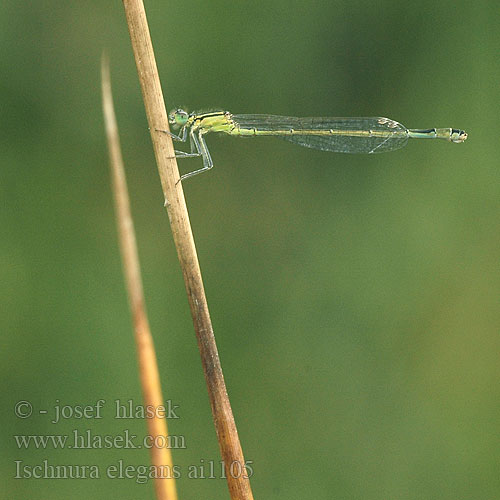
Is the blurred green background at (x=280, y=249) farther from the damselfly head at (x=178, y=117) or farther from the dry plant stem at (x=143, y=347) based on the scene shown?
the dry plant stem at (x=143, y=347)

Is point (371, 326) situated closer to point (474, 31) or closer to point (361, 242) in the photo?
point (361, 242)

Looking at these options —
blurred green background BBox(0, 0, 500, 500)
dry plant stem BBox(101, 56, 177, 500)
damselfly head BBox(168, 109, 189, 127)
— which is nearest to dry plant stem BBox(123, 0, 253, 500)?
dry plant stem BBox(101, 56, 177, 500)

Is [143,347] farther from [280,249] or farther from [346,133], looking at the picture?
[346,133]

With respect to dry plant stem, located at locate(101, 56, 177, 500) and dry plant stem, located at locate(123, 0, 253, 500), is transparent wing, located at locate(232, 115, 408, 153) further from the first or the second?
dry plant stem, located at locate(101, 56, 177, 500)

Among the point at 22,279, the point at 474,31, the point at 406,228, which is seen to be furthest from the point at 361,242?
the point at 22,279

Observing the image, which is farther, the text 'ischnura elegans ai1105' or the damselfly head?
the text 'ischnura elegans ai1105'

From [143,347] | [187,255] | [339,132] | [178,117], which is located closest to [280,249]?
[339,132]

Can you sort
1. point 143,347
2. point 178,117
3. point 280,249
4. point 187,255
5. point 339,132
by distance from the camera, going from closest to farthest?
1. point 143,347
2. point 187,255
3. point 178,117
4. point 339,132
5. point 280,249
